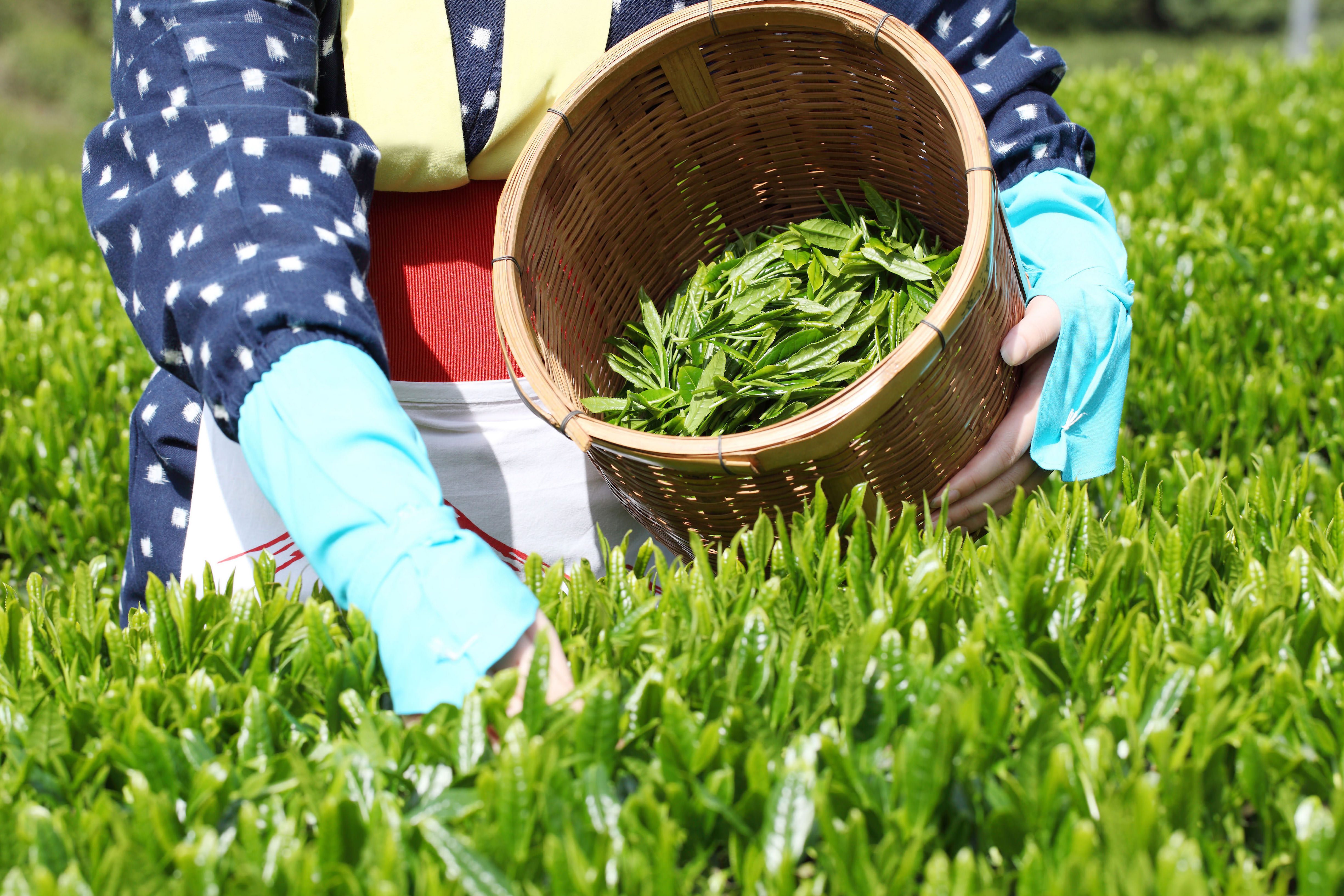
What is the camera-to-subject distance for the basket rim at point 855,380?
4.27ft

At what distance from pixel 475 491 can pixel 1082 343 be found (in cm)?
97

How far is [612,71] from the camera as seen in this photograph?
5.25ft

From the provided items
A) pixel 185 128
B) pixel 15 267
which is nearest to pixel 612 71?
pixel 185 128

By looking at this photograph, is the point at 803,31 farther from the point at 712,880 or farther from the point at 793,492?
the point at 712,880

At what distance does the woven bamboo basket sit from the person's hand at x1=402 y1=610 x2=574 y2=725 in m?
0.31

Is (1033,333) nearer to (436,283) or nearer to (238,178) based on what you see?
(436,283)

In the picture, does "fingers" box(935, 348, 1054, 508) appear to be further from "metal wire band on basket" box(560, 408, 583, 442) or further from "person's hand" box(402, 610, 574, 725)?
"person's hand" box(402, 610, 574, 725)

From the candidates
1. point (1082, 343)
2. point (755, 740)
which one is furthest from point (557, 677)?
point (1082, 343)

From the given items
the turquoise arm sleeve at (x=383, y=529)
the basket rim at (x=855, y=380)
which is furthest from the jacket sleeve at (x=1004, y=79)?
the turquoise arm sleeve at (x=383, y=529)

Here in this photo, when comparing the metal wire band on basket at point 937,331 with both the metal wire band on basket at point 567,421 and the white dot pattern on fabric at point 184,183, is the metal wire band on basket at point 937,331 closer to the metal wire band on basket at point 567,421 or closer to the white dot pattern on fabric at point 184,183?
the metal wire band on basket at point 567,421

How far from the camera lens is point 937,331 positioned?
4.22ft

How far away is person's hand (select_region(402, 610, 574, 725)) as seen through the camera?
3.61ft

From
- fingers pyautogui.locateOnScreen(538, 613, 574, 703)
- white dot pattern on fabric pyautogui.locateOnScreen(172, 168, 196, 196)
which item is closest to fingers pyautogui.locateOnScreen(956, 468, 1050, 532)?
fingers pyautogui.locateOnScreen(538, 613, 574, 703)

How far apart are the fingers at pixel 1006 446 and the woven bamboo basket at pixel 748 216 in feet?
0.08
